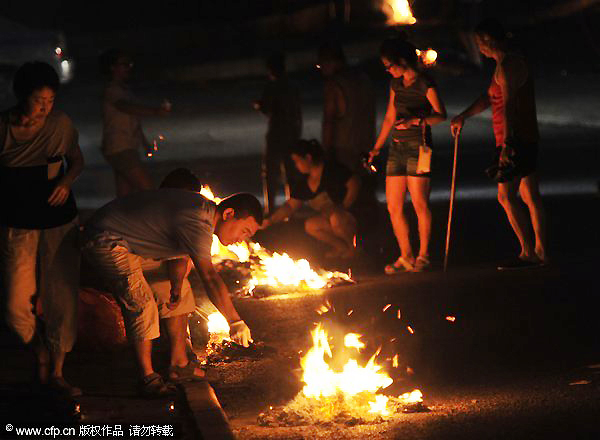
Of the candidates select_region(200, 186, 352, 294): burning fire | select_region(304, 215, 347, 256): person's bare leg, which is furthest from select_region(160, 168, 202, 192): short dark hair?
select_region(304, 215, 347, 256): person's bare leg

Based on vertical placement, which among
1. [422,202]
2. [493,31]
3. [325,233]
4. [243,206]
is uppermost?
[493,31]

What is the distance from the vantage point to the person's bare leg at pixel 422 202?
375 inches

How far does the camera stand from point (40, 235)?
649cm

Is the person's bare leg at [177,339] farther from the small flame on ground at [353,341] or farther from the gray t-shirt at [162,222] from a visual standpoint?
the small flame on ground at [353,341]

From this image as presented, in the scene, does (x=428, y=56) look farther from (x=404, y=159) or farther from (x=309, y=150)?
(x=309, y=150)

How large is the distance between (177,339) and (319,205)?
380 centimetres

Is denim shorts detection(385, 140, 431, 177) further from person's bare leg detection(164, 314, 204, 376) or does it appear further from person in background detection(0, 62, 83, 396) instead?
person in background detection(0, 62, 83, 396)

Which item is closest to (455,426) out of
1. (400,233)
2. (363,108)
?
(400,233)

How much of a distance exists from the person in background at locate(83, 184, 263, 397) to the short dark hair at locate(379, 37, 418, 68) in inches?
133

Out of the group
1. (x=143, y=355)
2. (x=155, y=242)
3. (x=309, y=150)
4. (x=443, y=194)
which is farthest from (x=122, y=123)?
(x=443, y=194)

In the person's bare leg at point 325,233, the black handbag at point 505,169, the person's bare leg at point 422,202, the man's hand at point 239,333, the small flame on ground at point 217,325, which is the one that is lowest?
the small flame on ground at point 217,325

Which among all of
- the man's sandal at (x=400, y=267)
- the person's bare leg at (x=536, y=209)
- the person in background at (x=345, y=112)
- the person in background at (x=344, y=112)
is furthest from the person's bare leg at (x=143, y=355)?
the person in background at (x=344, y=112)

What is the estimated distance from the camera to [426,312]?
8.13 meters

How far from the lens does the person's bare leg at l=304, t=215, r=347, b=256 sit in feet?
34.4
